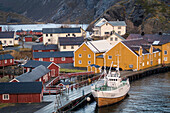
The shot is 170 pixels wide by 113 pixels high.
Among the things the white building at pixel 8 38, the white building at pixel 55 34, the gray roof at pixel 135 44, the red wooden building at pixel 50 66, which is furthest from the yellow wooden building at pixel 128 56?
the white building at pixel 8 38

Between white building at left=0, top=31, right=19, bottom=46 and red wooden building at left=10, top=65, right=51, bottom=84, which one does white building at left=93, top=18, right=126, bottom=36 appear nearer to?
white building at left=0, top=31, right=19, bottom=46

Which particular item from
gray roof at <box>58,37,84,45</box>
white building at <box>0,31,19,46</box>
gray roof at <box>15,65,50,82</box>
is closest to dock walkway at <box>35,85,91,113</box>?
gray roof at <box>15,65,50,82</box>

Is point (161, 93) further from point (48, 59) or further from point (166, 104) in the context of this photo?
point (48, 59)

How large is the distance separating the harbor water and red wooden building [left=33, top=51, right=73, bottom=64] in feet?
67.5

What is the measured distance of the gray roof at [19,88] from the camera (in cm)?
4634

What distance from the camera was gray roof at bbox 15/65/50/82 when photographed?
2090 inches

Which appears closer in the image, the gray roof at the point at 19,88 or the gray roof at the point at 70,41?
the gray roof at the point at 19,88

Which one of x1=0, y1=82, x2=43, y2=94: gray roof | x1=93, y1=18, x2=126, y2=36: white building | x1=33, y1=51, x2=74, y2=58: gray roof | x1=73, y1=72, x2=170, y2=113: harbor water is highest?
x1=93, y1=18, x2=126, y2=36: white building

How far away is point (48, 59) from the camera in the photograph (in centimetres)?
7850

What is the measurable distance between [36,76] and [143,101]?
63.0 feet

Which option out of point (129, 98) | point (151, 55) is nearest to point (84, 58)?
point (151, 55)

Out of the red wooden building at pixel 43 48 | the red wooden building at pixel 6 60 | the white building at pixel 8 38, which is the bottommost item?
the red wooden building at pixel 6 60

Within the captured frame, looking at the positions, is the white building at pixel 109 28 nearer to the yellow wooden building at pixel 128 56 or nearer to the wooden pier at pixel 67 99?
the yellow wooden building at pixel 128 56

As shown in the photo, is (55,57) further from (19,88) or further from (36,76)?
(19,88)
